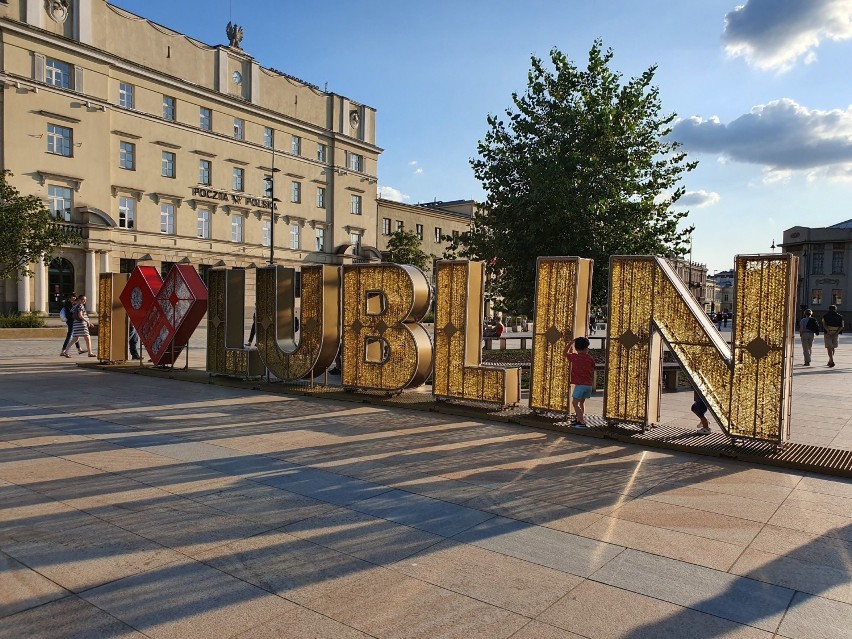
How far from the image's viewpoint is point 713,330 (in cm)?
829

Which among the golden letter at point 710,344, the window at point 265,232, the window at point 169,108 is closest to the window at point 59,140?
the window at point 169,108

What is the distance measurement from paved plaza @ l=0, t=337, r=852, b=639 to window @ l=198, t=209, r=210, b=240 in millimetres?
39280

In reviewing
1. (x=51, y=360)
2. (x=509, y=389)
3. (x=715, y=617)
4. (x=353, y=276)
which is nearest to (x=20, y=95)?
(x=51, y=360)

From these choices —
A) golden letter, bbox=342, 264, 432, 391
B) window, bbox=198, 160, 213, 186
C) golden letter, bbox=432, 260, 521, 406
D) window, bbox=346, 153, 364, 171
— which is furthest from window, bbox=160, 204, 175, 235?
golden letter, bbox=432, 260, 521, 406

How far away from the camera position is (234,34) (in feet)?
167

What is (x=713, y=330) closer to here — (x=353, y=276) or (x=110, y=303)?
(x=353, y=276)

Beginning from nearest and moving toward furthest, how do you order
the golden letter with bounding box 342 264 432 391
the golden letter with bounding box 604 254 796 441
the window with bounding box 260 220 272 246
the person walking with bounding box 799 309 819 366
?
the golden letter with bounding box 604 254 796 441 < the golden letter with bounding box 342 264 432 391 < the person walking with bounding box 799 309 819 366 < the window with bounding box 260 220 272 246

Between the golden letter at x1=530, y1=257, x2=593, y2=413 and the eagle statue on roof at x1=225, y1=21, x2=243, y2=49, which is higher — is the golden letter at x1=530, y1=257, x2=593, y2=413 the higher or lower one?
the lower one

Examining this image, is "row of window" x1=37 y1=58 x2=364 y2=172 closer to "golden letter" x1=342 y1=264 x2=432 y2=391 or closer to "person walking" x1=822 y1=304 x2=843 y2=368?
"golden letter" x1=342 y1=264 x2=432 y2=391

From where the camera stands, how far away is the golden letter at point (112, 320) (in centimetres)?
1664

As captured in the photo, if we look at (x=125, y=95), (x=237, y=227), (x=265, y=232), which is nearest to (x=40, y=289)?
(x=125, y=95)

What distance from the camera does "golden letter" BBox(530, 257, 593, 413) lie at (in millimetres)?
9330

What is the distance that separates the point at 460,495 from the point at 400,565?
5.46 ft

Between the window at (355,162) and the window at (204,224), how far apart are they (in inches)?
616
